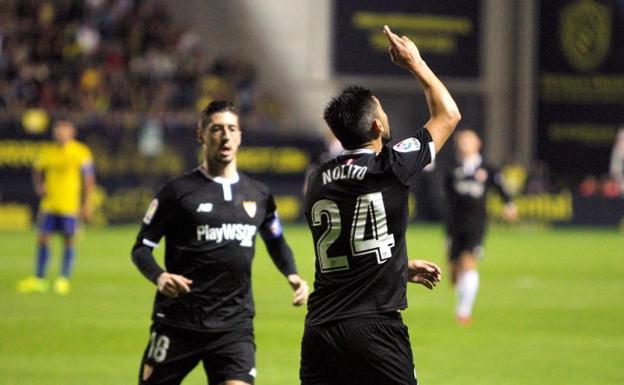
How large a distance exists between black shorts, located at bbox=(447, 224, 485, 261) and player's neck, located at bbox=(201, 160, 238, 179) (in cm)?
918

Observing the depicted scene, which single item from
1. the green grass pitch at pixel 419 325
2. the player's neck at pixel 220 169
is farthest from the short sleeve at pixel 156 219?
the green grass pitch at pixel 419 325

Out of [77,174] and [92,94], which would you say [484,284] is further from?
[92,94]

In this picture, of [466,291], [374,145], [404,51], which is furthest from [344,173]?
[466,291]

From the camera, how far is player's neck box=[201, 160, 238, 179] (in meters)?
8.01

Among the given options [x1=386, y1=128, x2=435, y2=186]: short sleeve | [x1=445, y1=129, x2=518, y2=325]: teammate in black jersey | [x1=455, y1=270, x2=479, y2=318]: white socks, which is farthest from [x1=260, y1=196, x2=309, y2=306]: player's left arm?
[x1=445, y1=129, x2=518, y2=325]: teammate in black jersey

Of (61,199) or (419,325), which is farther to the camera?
(61,199)

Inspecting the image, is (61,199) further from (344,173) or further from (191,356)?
(344,173)

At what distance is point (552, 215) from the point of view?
36.9 metres

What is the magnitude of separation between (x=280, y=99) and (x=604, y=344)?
25839mm

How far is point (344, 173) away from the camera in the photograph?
6.32m

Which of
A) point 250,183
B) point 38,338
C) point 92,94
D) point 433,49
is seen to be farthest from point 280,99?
point 250,183

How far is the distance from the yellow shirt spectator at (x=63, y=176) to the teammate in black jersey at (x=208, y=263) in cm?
1145

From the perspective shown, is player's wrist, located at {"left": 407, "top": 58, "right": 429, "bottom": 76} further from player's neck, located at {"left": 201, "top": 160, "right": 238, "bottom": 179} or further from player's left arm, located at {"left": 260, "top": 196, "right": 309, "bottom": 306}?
player's left arm, located at {"left": 260, "top": 196, "right": 309, "bottom": 306}

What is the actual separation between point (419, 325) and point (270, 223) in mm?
7970
